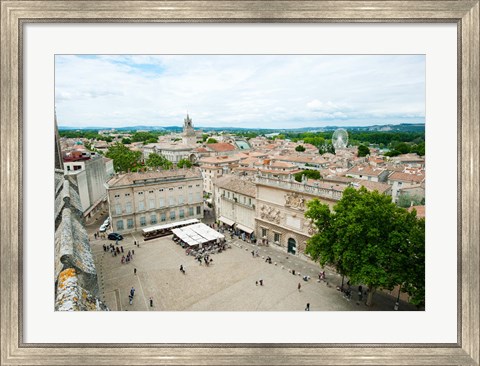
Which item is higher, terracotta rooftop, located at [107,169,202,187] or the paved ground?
terracotta rooftop, located at [107,169,202,187]

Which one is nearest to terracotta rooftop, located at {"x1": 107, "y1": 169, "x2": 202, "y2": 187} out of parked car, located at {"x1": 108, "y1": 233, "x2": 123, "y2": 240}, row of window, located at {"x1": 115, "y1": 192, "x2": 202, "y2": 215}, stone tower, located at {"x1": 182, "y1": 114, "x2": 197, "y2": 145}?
row of window, located at {"x1": 115, "y1": 192, "x2": 202, "y2": 215}

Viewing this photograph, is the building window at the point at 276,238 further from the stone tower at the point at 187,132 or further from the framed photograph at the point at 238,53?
the stone tower at the point at 187,132

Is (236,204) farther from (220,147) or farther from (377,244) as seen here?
(220,147)

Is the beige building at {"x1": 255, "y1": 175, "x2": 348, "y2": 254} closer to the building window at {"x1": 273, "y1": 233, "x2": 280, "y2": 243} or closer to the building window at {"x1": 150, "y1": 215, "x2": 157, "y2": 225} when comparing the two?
the building window at {"x1": 273, "y1": 233, "x2": 280, "y2": 243}

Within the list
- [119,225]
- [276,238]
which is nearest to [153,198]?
[119,225]

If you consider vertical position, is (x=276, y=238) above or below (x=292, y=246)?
above

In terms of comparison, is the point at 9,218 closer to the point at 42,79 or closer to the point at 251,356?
the point at 42,79
